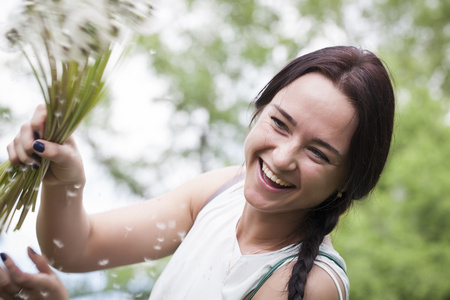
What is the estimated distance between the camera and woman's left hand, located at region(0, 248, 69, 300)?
102 centimetres

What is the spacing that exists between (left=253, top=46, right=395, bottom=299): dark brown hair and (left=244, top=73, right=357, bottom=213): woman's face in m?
0.03

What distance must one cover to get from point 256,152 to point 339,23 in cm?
685

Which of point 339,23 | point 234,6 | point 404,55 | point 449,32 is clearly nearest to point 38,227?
point 234,6

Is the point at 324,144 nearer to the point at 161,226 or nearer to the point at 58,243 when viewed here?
the point at 161,226

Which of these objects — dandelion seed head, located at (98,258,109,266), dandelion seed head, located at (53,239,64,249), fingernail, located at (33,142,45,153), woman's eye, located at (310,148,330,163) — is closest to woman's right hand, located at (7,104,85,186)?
fingernail, located at (33,142,45,153)

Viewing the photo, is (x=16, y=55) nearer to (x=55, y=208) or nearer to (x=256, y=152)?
(x=55, y=208)

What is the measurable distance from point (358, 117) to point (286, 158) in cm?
21

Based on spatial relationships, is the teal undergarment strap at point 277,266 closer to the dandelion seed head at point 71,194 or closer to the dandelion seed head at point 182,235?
the dandelion seed head at point 182,235

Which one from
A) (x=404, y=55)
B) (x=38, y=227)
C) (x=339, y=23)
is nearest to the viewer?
(x=38, y=227)

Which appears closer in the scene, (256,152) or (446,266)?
(256,152)

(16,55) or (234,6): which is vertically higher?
(16,55)

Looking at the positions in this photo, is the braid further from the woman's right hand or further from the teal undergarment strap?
the woman's right hand

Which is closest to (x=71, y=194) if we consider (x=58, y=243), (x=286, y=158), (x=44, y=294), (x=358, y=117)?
(x=58, y=243)

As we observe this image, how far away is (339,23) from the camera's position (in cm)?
767
